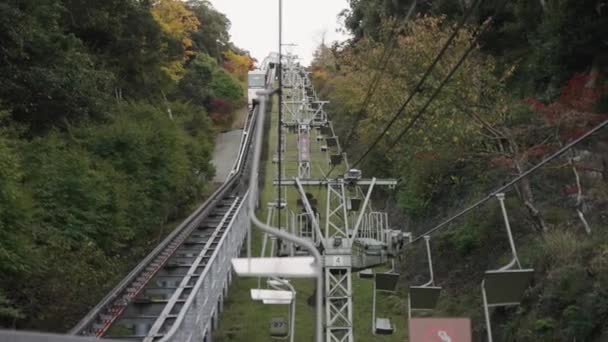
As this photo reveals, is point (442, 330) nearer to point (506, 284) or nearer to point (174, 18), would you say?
point (506, 284)

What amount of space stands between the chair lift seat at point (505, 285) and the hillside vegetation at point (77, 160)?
268 inches

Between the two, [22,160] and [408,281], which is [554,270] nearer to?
[408,281]

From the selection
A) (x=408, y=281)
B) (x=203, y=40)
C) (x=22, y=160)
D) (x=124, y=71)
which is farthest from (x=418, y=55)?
(x=203, y=40)

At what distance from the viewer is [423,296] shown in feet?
41.0

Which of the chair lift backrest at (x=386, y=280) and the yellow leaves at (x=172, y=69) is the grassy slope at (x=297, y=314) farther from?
the yellow leaves at (x=172, y=69)

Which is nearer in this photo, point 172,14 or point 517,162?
point 517,162

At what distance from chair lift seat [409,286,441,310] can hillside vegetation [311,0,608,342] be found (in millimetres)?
1661

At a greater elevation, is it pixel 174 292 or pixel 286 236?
pixel 286 236

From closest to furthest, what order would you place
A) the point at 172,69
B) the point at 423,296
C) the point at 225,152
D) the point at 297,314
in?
the point at 423,296
the point at 297,314
the point at 172,69
the point at 225,152

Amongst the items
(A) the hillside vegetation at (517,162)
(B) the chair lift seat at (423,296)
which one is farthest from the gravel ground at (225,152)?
(B) the chair lift seat at (423,296)

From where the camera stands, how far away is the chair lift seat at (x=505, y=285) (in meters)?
9.92

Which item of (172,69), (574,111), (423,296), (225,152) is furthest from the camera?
(225,152)

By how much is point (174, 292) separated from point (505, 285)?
729cm

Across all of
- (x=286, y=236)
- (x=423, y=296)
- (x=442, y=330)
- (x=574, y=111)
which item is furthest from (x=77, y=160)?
(x=286, y=236)
